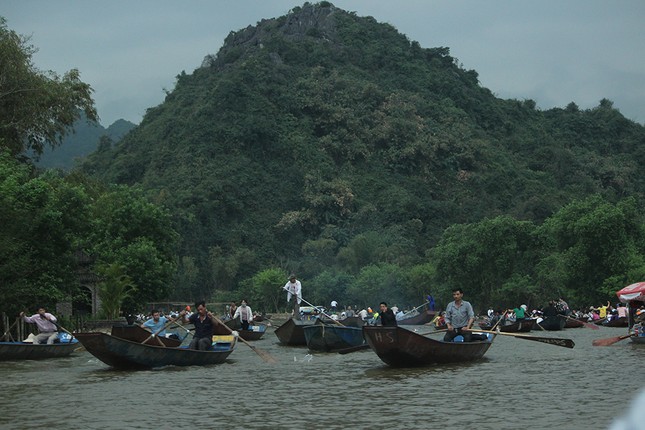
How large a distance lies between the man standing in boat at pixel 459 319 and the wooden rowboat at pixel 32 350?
10.6 meters

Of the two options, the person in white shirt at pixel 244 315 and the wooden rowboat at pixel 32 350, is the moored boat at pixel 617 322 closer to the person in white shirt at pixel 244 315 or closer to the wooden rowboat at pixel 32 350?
the person in white shirt at pixel 244 315

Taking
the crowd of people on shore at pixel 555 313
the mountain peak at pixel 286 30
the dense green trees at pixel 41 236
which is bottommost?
the crowd of people on shore at pixel 555 313

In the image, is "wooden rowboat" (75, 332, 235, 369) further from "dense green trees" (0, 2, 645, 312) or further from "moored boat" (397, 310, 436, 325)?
"moored boat" (397, 310, 436, 325)

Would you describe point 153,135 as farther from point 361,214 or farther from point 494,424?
point 494,424

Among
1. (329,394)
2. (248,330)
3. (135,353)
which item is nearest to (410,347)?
(329,394)

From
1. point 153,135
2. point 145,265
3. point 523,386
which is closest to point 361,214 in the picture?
point 153,135

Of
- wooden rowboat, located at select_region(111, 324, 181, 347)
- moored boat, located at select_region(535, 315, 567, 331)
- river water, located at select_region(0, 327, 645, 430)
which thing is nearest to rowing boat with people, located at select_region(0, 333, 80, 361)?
river water, located at select_region(0, 327, 645, 430)

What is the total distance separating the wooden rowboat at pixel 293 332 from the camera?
30297 millimetres

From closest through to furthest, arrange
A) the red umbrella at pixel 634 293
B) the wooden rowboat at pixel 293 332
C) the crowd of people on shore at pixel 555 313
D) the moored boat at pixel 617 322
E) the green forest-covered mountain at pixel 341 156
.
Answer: the red umbrella at pixel 634 293 < the wooden rowboat at pixel 293 332 < the crowd of people on shore at pixel 555 313 < the moored boat at pixel 617 322 < the green forest-covered mountain at pixel 341 156

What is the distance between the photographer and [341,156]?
126438 millimetres

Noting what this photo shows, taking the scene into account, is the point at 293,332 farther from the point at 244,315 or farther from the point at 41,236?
the point at 41,236

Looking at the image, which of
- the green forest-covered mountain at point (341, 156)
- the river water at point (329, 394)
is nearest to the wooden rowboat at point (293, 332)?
the river water at point (329, 394)

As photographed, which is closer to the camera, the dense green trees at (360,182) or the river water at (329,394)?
the river water at (329,394)

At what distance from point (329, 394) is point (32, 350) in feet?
37.0
